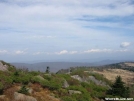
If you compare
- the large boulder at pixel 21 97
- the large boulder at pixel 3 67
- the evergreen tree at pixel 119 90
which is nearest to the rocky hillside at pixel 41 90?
the large boulder at pixel 21 97

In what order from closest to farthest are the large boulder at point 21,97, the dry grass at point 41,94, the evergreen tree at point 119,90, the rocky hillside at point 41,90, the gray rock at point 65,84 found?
1. the large boulder at point 21,97
2. the rocky hillside at point 41,90
3. the dry grass at point 41,94
4. the evergreen tree at point 119,90
5. the gray rock at point 65,84

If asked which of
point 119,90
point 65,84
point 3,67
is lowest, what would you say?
point 119,90

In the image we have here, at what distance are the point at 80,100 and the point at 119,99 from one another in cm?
404

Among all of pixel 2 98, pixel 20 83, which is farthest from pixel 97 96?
pixel 2 98

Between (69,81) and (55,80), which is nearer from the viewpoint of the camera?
(55,80)

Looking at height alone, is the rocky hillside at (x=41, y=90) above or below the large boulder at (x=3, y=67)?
below

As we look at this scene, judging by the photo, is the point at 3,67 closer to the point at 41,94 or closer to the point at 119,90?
the point at 41,94

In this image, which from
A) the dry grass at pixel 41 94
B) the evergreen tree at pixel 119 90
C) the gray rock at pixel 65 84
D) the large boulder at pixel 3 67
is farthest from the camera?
the large boulder at pixel 3 67

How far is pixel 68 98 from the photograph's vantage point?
17.6 metres

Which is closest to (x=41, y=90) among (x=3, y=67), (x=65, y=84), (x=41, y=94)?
(x=41, y=94)

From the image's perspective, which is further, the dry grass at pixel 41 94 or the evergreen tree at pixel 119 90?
the evergreen tree at pixel 119 90

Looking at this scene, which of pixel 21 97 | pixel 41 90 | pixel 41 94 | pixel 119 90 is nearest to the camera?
pixel 21 97

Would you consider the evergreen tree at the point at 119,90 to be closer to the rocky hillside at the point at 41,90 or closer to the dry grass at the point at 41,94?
the rocky hillside at the point at 41,90

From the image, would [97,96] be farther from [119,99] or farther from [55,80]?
[55,80]
